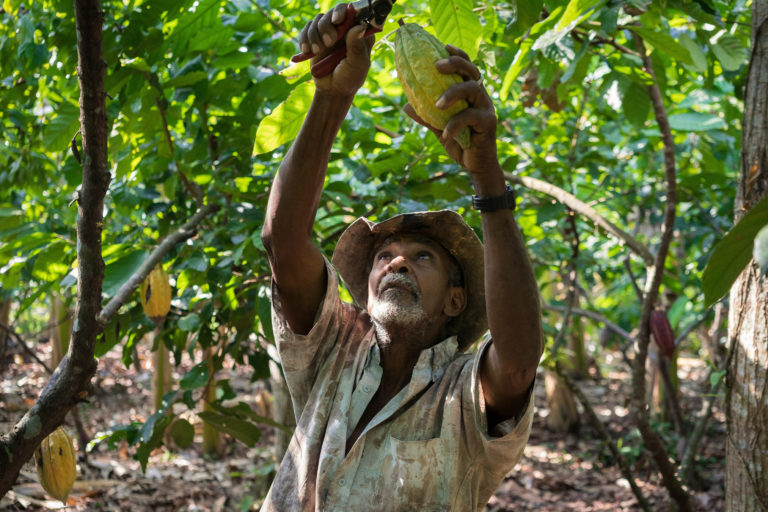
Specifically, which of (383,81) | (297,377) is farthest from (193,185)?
(297,377)

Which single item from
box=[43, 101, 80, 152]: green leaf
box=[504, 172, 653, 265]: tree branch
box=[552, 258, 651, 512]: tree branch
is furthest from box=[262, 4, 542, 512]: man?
box=[552, 258, 651, 512]: tree branch

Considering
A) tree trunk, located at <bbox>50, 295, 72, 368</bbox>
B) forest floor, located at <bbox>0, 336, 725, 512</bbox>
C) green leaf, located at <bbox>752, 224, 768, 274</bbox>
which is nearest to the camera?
green leaf, located at <bbox>752, 224, 768, 274</bbox>

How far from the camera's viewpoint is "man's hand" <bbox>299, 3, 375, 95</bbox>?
144cm

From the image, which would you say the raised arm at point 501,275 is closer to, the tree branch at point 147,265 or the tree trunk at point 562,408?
the tree branch at point 147,265

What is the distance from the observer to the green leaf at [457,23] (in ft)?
4.65

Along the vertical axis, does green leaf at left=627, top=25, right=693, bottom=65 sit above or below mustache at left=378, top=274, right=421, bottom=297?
above

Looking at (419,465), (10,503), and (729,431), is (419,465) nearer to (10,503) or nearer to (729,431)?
(729,431)

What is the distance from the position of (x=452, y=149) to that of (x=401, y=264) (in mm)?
479

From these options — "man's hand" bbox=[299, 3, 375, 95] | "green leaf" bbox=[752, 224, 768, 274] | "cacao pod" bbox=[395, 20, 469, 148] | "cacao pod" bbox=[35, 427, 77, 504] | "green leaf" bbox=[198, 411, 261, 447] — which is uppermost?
"man's hand" bbox=[299, 3, 375, 95]

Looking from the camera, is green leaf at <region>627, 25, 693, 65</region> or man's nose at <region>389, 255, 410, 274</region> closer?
green leaf at <region>627, 25, 693, 65</region>

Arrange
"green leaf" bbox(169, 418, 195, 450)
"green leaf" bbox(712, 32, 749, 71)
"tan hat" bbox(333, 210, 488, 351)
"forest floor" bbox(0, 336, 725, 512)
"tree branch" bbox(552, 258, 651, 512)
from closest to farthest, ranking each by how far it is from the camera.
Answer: "tan hat" bbox(333, 210, 488, 351) < "green leaf" bbox(712, 32, 749, 71) < "green leaf" bbox(169, 418, 195, 450) < "tree branch" bbox(552, 258, 651, 512) < "forest floor" bbox(0, 336, 725, 512)

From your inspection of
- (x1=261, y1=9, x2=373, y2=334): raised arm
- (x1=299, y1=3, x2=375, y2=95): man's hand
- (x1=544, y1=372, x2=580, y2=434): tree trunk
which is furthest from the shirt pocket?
(x1=544, y1=372, x2=580, y2=434): tree trunk

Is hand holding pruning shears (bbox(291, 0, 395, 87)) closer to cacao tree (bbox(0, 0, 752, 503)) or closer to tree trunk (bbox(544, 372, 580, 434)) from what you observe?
cacao tree (bbox(0, 0, 752, 503))

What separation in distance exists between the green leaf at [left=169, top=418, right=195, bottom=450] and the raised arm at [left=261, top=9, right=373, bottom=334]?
1.09 meters
